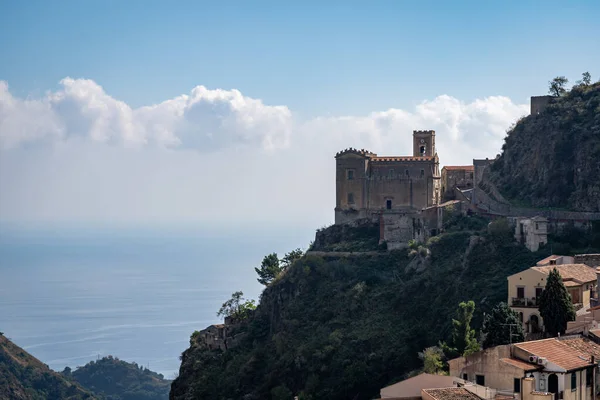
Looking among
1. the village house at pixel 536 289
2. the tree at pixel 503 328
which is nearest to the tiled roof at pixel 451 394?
the tree at pixel 503 328

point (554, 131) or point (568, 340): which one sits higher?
point (554, 131)

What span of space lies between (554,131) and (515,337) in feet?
102

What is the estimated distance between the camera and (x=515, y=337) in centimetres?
4103

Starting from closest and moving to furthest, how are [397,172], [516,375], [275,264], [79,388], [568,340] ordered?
[516,375], [568,340], [397,172], [275,264], [79,388]

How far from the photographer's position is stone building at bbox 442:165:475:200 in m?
72.7

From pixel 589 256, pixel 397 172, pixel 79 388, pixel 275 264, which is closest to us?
pixel 589 256

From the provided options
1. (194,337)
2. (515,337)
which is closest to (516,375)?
(515,337)

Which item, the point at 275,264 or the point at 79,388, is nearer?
the point at 275,264

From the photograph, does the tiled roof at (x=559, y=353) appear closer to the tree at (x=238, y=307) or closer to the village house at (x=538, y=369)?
the village house at (x=538, y=369)

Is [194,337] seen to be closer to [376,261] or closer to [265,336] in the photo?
[265,336]

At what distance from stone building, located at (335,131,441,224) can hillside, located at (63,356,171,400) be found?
3492 inches

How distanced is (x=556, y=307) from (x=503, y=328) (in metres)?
2.30

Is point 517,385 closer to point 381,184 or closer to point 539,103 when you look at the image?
point 381,184

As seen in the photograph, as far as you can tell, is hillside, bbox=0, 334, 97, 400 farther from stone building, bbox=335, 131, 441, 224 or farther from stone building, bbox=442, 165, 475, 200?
stone building, bbox=442, 165, 475, 200
